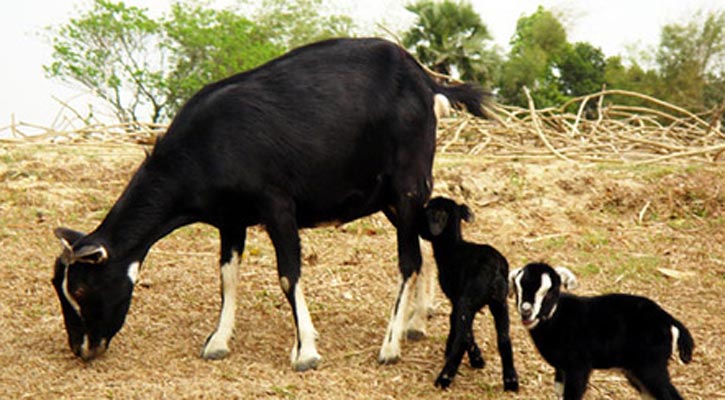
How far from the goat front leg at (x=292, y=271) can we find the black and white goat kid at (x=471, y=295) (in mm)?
769

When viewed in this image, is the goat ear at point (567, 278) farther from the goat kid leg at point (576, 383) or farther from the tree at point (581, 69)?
the tree at point (581, 69)

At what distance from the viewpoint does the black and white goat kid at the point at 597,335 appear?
14.3 ft

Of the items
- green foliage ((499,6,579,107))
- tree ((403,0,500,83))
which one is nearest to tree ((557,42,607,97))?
green foliage ((499,6,579,107))

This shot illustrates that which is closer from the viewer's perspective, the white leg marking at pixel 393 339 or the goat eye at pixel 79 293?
the goat eye at pixel 79 293

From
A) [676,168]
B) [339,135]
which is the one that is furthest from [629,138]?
[339,135]

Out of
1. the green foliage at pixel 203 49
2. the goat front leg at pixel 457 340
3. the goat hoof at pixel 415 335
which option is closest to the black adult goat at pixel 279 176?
the goat hoof at pixel 415 335

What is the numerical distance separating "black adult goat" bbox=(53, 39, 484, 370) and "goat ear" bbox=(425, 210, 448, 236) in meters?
0.31

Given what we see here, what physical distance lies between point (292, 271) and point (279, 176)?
0.55 m

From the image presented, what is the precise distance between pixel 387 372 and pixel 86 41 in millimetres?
35089

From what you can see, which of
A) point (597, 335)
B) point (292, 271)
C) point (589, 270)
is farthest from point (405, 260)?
point (589, 270)

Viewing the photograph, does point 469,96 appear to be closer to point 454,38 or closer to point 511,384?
point 511,384

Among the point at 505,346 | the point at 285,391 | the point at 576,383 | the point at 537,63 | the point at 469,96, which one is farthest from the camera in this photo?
the point at 537,63

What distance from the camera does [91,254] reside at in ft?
16.4

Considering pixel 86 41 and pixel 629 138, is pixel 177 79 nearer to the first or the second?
pixel 86 41
